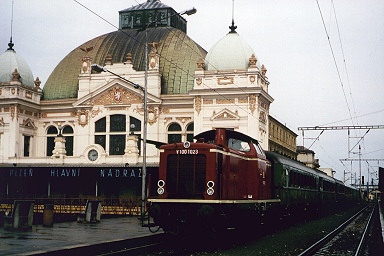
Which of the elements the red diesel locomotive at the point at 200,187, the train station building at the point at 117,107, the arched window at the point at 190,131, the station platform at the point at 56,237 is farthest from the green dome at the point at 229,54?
the red diesel locomotive at the point at 200,187

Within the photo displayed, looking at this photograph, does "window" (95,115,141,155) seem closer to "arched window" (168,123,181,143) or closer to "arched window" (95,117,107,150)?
"arched window" (95,117,107,150)

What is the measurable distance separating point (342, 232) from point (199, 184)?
1223cm

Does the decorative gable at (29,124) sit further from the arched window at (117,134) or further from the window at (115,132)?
the arched window at (117,134)

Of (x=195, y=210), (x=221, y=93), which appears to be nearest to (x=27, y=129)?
(x=221, y=93)

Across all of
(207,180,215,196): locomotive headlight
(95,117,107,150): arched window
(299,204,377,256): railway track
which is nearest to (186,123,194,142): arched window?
(95,117,107,150): arched window

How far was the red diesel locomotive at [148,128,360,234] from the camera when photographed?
17766 millimetres

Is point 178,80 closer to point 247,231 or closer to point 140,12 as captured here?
point 140,12

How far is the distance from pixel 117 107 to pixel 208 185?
40.7 metres

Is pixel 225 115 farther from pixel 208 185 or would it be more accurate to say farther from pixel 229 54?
pixel 208 185

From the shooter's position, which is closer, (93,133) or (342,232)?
(342,232)

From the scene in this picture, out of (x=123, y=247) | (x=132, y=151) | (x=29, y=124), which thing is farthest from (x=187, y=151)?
(x=29, y=124)

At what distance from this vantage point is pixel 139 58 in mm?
61688

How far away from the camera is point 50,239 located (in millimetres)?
17203

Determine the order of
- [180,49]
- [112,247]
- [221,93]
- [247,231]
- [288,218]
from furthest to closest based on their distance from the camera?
[180,49] → [221,93] → [288,218] → [247,231] → [112,247]
